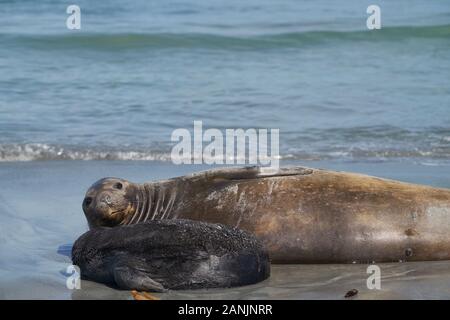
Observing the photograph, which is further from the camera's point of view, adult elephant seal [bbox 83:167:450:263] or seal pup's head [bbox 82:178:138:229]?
seal pup's head [bbox 82:178:138:229]

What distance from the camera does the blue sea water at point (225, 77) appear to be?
1021cm

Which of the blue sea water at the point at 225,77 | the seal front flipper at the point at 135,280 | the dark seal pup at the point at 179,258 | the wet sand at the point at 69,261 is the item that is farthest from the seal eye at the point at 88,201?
the blue sea water at the point at 225,77

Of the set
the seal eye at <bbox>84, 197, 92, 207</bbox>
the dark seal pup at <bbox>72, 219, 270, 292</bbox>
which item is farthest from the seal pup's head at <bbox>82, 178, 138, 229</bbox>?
the dark seal pup at <bbox>72, 219, 270, 292</bbox>

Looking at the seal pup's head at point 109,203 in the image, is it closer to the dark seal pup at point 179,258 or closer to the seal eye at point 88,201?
the seal eye at point 88,201

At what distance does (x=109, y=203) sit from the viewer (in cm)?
643

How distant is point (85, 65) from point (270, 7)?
19.4ft

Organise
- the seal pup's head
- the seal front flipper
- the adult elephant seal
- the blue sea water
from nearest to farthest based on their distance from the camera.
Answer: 1. the seal front flipper
2. the adult elephant seal
3. the seal pup's head
4. the blue sea water

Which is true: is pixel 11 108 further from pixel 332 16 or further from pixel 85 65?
pixel 332 16

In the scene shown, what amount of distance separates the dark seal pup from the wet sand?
0.23 feet

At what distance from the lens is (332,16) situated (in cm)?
1866

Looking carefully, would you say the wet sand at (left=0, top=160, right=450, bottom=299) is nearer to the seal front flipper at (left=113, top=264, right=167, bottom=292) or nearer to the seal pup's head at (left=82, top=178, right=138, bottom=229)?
the seal front flipper at (left=113, top=264, right=167, bottom=292)

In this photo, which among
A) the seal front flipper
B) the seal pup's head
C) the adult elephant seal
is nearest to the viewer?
the seal front flipper

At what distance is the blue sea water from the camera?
1021 centimetres

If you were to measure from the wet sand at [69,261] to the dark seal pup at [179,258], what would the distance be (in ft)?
0.23
